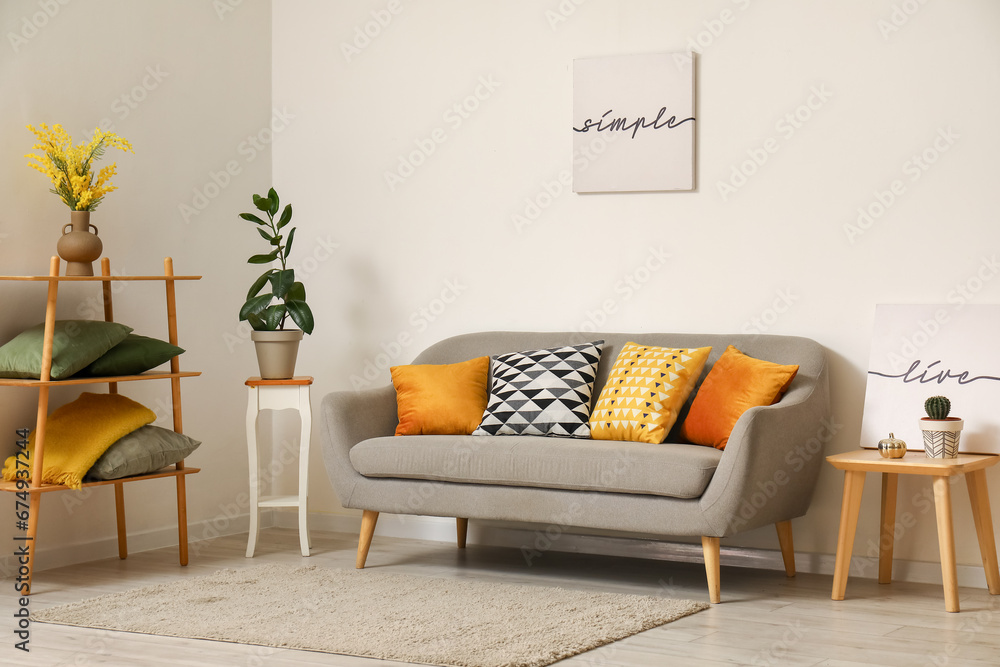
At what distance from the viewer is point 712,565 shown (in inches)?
137

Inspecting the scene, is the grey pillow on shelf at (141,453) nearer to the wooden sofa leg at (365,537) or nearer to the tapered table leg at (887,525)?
the wooden sofa leg at (365,537)

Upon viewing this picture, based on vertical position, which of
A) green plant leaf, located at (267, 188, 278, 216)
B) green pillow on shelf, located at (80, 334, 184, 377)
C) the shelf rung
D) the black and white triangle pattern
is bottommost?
the shelf rung

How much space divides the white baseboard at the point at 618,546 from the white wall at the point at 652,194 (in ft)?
0.23

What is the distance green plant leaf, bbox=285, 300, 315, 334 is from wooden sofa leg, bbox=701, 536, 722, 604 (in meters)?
1.89

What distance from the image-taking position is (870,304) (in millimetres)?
3986

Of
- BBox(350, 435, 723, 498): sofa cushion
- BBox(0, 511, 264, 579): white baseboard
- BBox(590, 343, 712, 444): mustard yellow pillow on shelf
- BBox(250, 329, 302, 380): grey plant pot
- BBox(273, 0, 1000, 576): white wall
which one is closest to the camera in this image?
BBox(350, 435, 723, 498): sofa cushion

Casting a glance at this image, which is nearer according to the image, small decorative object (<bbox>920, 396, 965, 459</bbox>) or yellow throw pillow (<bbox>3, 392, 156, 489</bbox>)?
small decorative object (<bbox>920, 396, 965, 459</bbox>)

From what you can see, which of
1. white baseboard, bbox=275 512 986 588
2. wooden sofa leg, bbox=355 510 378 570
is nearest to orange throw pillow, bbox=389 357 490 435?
wooden sofa leg, bbox=355 510 378 570

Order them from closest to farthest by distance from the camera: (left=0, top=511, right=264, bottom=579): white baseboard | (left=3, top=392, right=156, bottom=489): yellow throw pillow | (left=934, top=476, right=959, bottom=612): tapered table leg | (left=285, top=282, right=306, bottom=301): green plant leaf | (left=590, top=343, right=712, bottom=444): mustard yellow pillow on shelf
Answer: (left=934, top=476, right=959, bottom=612): tapered table leg, (left=3, top=392, right=156, bottom=489): yellow throw pillow, (left=590, top=343, right=712, bottom=444): mustard yellow pillow on shelf, (left=0, top=511, right=264, bottom=579): white baseboard, (left=285, top=282, right=306, bottom=301): green plant leaf

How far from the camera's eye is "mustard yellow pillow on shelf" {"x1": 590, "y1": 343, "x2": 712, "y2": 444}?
3781 mm

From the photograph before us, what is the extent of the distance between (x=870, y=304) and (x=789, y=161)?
2.04 ft

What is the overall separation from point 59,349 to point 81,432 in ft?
1.09

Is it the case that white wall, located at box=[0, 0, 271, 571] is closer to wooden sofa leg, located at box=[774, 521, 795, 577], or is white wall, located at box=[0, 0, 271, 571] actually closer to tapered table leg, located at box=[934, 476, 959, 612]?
wooden sofa leg, located at box=[774, 521, 795, 577]

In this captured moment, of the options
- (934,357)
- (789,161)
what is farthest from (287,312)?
(934,357)
